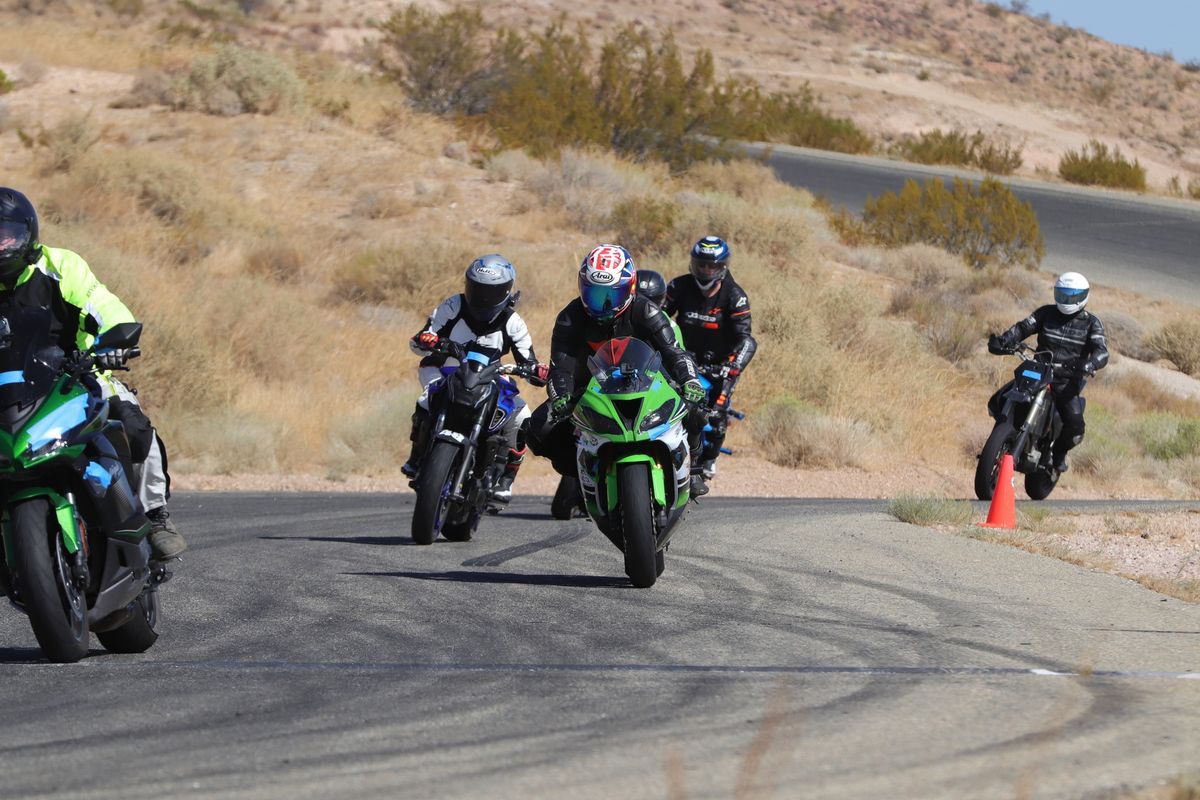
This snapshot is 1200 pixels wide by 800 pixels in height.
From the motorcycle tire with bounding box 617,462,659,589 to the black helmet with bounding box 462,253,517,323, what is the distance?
9.39ft

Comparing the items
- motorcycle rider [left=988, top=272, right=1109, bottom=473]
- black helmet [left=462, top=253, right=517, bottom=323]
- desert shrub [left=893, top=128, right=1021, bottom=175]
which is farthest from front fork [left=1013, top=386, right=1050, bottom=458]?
desert shrub [left=893, top=128, right=1021, bottom=175]

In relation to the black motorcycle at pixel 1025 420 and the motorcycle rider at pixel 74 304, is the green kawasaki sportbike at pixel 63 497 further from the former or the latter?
the black motorcycle at pixel 1025 420

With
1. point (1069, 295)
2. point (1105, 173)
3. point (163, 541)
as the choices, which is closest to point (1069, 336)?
point (1069, 295)

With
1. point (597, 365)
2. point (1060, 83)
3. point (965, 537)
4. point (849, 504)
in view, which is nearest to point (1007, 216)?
point (849, 504)

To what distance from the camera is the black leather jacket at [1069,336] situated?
15805mm

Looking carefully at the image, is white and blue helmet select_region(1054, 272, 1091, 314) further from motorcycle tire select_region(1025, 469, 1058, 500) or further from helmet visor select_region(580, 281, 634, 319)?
helmet visor select_region(580, 281, 634, 319)

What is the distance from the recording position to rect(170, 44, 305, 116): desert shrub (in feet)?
116

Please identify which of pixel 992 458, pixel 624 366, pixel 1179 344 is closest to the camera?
pixel 624 366

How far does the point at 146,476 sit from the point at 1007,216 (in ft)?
87.9

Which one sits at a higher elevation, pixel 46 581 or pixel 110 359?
pixel 110 359

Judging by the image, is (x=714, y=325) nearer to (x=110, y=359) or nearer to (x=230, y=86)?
(x=110, y=359)

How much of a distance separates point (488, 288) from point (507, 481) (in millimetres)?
1284

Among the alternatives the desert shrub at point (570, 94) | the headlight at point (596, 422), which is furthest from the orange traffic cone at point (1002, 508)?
the desert shrub at point (570, 94)

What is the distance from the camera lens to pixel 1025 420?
1540 centimetres
